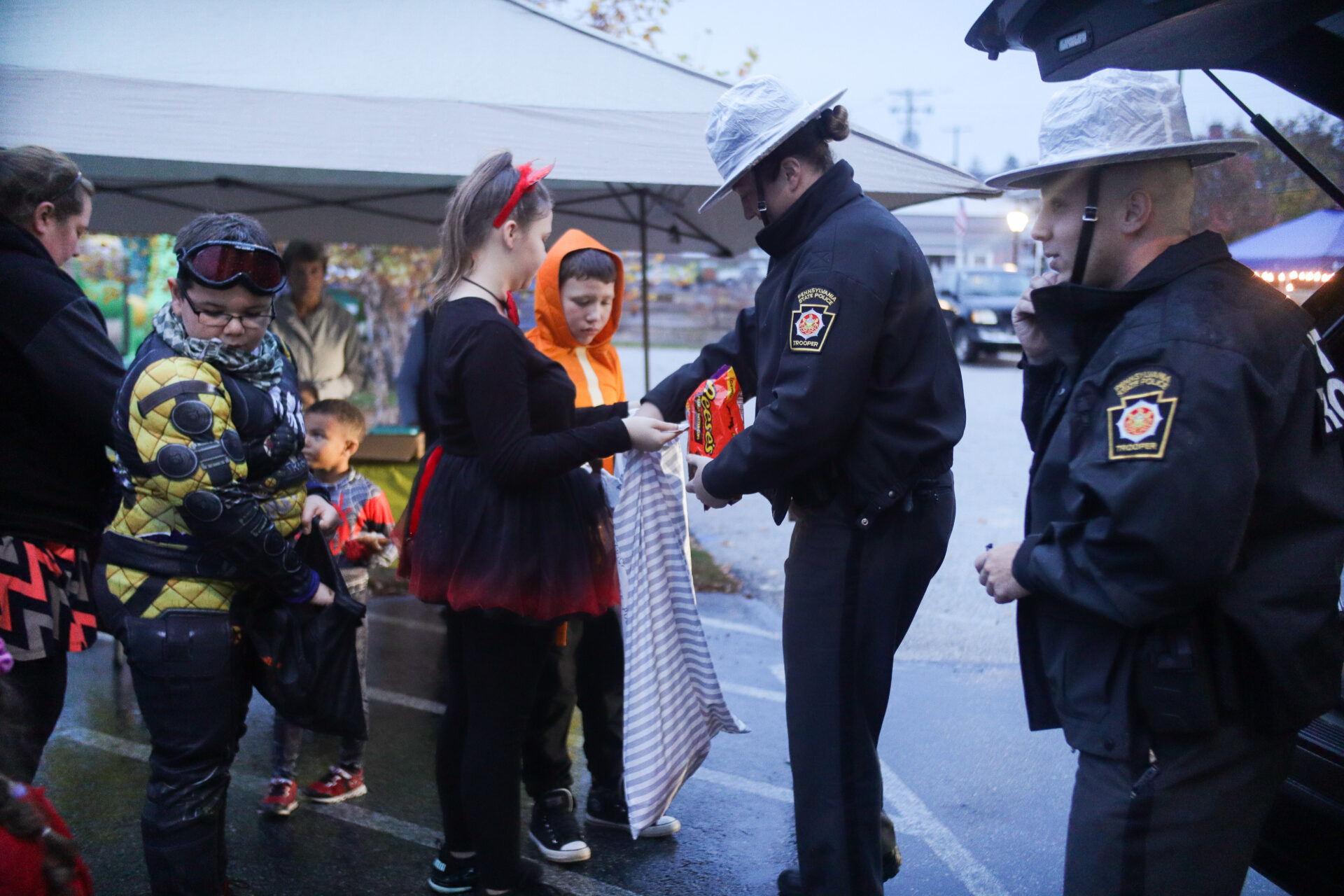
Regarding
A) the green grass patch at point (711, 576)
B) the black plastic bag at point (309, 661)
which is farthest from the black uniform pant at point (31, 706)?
the green grass patch at point (711, 576)

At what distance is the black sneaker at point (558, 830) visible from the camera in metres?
3.30

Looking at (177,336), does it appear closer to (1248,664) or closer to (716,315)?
(1248,664)

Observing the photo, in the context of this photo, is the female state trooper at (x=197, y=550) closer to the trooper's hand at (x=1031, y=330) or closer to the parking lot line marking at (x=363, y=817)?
the parking lot line marking at (x=363, y=817)

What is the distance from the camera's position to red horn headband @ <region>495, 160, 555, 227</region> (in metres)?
2.70

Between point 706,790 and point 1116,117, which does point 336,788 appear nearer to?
point 706,790

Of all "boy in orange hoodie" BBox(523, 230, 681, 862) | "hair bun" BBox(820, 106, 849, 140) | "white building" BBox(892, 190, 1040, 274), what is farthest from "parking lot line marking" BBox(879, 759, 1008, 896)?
"white building" BBox(892, 190, 1040, 274)

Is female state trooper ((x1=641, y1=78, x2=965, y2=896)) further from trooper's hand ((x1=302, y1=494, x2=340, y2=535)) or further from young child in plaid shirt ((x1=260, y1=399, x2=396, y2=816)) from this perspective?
young child in plaid shirt ((x1=260, y1=399, x2=396, y2=816))

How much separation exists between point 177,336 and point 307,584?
0.68 meters

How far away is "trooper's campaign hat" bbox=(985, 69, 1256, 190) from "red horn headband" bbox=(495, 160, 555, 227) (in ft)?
4.31

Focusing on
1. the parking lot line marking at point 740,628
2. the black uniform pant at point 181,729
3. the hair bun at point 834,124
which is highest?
the hair bun at point 834,124

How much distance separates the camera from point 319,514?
2.80 meters

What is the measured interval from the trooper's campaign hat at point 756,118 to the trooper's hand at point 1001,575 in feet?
3.62

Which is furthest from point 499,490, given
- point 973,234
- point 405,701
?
point 973,234

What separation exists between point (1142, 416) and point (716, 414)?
1.25m
